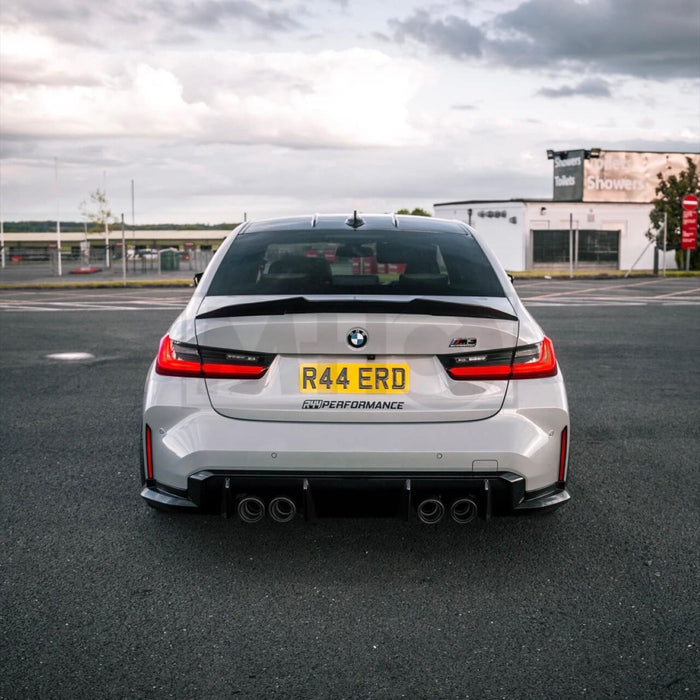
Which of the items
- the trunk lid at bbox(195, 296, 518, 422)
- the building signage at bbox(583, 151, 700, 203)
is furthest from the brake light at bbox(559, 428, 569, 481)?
the building signage at bbox(583, 151, 700, 203)

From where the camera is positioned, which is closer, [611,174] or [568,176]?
[611,174]

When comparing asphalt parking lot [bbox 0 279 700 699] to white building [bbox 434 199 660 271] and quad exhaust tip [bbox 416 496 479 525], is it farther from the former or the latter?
white building [bbox 434 199 660 271]

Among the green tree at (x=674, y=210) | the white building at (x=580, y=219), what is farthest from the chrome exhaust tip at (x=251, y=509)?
the white building at (x=580, y=219)

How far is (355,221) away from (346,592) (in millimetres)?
2163

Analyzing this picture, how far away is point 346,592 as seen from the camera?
3.75 meters

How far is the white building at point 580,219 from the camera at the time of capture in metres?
61.2

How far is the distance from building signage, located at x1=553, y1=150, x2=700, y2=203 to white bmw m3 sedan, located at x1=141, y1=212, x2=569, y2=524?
66080mm

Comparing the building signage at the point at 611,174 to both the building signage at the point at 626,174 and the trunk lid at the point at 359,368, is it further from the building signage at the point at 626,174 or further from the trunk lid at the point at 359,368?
the trunk lid at the point at 359,368

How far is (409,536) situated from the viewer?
4473 millimetres

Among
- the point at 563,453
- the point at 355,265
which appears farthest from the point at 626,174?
the point at 563,453

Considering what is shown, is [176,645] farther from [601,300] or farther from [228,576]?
[601,300]

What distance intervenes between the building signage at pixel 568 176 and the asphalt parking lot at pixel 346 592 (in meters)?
64.5

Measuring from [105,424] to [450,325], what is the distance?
4.01 metres

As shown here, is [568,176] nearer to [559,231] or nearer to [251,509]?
[559,231]
